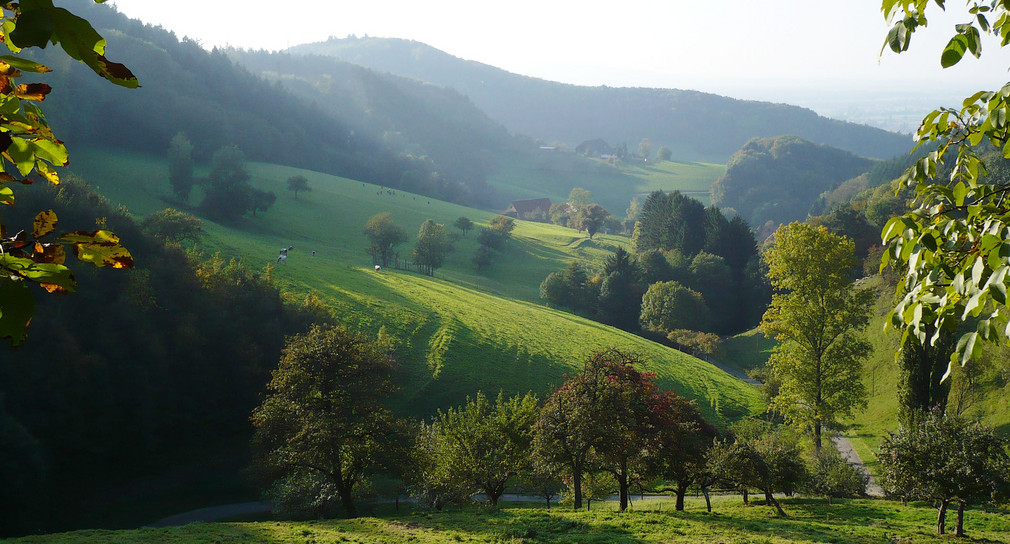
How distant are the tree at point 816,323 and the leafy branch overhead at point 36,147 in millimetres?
37936

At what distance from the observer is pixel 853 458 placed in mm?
41031

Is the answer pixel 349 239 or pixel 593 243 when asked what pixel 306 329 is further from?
pixel 593 243

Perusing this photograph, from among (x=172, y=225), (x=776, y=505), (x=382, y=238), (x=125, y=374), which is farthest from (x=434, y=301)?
(x=776, y=505)

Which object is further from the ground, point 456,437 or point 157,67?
point 157,67

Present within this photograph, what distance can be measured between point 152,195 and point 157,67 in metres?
52.9

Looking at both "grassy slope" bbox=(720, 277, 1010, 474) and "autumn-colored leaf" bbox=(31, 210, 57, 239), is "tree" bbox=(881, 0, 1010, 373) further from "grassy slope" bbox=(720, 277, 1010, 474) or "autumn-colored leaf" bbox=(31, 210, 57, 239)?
"grassy slope" bbox=(720, 277, 1010, 474)

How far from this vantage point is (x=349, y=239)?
96.9m

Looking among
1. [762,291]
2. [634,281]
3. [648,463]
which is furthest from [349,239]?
[648,463]

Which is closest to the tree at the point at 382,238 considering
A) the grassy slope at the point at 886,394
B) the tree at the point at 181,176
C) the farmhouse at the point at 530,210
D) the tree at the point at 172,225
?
the tree at the point at 181,176

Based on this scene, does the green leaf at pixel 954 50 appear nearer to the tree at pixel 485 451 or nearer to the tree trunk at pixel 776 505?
the tree trunk at pixel 776 505

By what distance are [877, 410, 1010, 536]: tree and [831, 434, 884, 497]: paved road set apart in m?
8.70

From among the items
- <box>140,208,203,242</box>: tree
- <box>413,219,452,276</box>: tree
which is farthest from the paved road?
<box>140,208,203,242</box>: tree

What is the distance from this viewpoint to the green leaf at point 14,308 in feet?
7.97

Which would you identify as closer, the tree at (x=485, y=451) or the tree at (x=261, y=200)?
the tree at (x=485, y=451)
